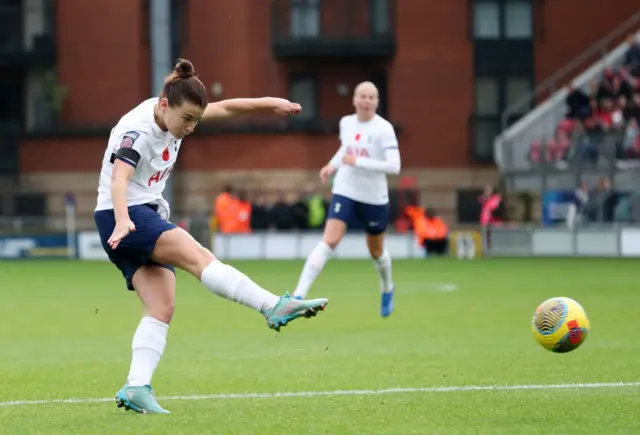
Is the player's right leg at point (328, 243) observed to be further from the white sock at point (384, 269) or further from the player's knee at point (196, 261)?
the player's knee at point (196, 261)

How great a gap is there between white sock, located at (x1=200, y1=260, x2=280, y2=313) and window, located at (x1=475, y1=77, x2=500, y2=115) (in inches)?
1429

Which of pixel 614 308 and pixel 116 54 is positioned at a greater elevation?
pixel 116 54

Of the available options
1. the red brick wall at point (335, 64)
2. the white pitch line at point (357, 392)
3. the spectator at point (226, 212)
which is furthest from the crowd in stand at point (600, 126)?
the white pitch line at point (357, 392)

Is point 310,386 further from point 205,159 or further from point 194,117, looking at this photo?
point 205,159

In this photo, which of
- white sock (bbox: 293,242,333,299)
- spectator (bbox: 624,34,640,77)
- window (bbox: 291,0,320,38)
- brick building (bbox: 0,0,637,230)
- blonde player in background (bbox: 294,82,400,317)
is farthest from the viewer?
window (bbox: 291,0,320,38)

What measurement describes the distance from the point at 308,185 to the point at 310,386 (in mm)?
29572

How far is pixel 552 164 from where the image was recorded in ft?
115

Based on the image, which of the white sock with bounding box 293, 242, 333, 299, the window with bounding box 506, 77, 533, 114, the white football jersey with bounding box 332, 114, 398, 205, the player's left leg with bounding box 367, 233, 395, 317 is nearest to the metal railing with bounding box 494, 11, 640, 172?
the window with bounding box 506, 77, 533, 114

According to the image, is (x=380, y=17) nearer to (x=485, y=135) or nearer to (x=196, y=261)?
(x=485, y=135)

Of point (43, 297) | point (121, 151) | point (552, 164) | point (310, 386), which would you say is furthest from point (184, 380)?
point (552, 164)

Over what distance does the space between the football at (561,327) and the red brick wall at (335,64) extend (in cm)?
3291

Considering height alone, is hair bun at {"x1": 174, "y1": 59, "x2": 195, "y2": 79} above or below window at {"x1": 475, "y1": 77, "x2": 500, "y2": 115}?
above

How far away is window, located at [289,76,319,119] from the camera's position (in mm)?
43916

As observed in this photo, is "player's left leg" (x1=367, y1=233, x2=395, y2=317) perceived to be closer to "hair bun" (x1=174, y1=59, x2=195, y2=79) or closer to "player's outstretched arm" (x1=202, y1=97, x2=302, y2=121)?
"player's outstretched arm" (x1=202, y1=97, x2=302, y2=121)
